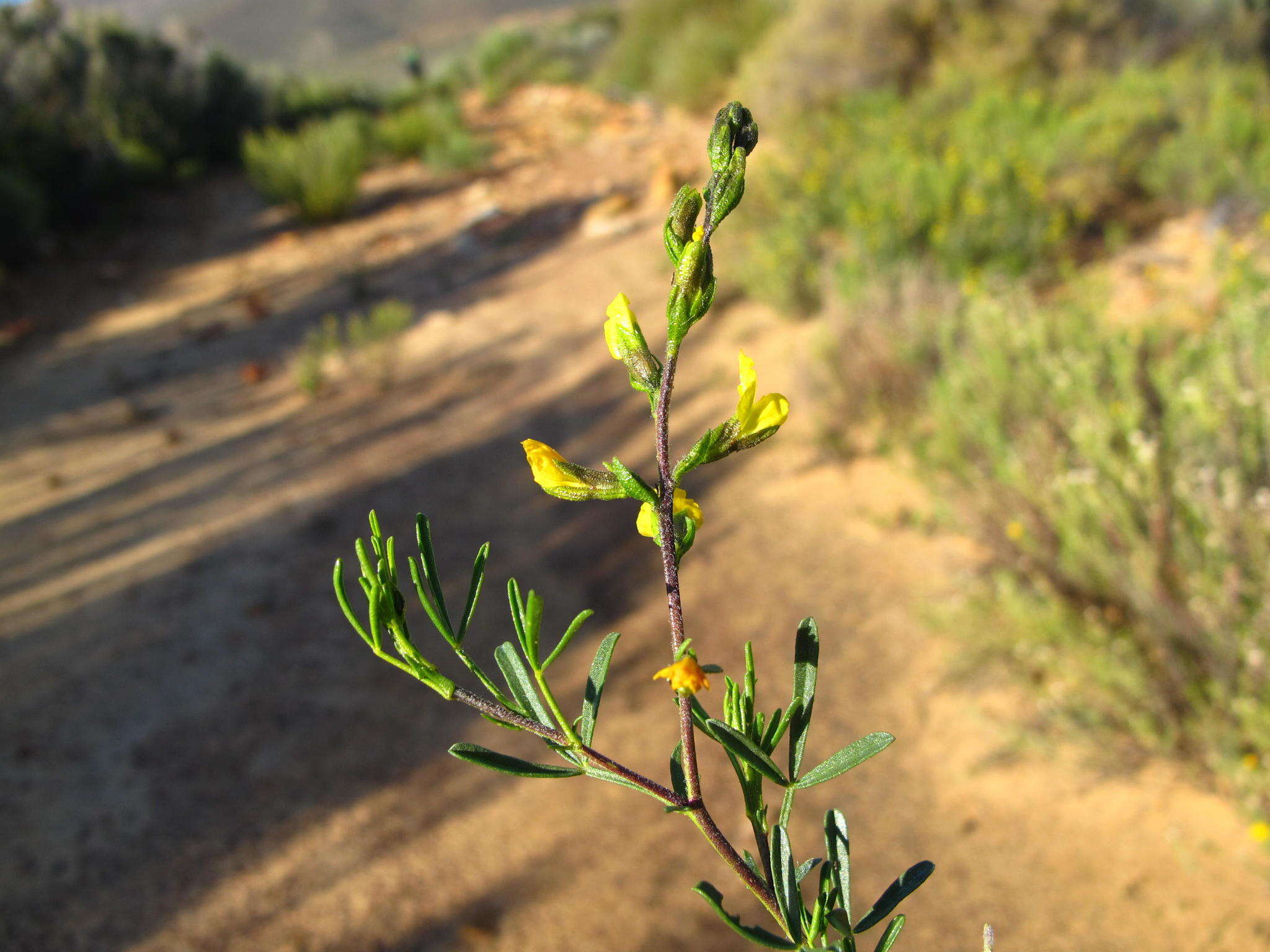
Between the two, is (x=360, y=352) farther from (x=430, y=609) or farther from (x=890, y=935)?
(x=890, y=935)

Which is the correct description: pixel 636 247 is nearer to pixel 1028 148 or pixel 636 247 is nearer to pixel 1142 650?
pixel 1028 148

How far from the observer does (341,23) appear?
104 feet

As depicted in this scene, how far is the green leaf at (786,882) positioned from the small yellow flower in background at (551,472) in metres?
0.32

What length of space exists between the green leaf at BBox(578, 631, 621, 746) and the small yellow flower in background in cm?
12

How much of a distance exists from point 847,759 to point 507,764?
27 centimetres

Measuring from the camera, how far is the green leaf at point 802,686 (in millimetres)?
691

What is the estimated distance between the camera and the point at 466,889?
248 centimetres

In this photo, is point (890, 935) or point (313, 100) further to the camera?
point (313, 100)

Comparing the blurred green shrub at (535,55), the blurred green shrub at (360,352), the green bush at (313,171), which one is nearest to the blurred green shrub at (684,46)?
the blurred green shrub at (535,55)

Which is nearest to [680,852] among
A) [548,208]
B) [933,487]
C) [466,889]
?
[466,889]

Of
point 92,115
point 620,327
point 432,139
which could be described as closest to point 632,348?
point 620,327

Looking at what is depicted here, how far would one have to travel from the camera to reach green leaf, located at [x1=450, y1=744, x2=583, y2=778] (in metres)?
0.61

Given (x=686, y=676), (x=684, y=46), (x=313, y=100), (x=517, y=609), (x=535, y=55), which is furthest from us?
(x=535, y=55)

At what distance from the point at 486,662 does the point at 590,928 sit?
4.04ft
